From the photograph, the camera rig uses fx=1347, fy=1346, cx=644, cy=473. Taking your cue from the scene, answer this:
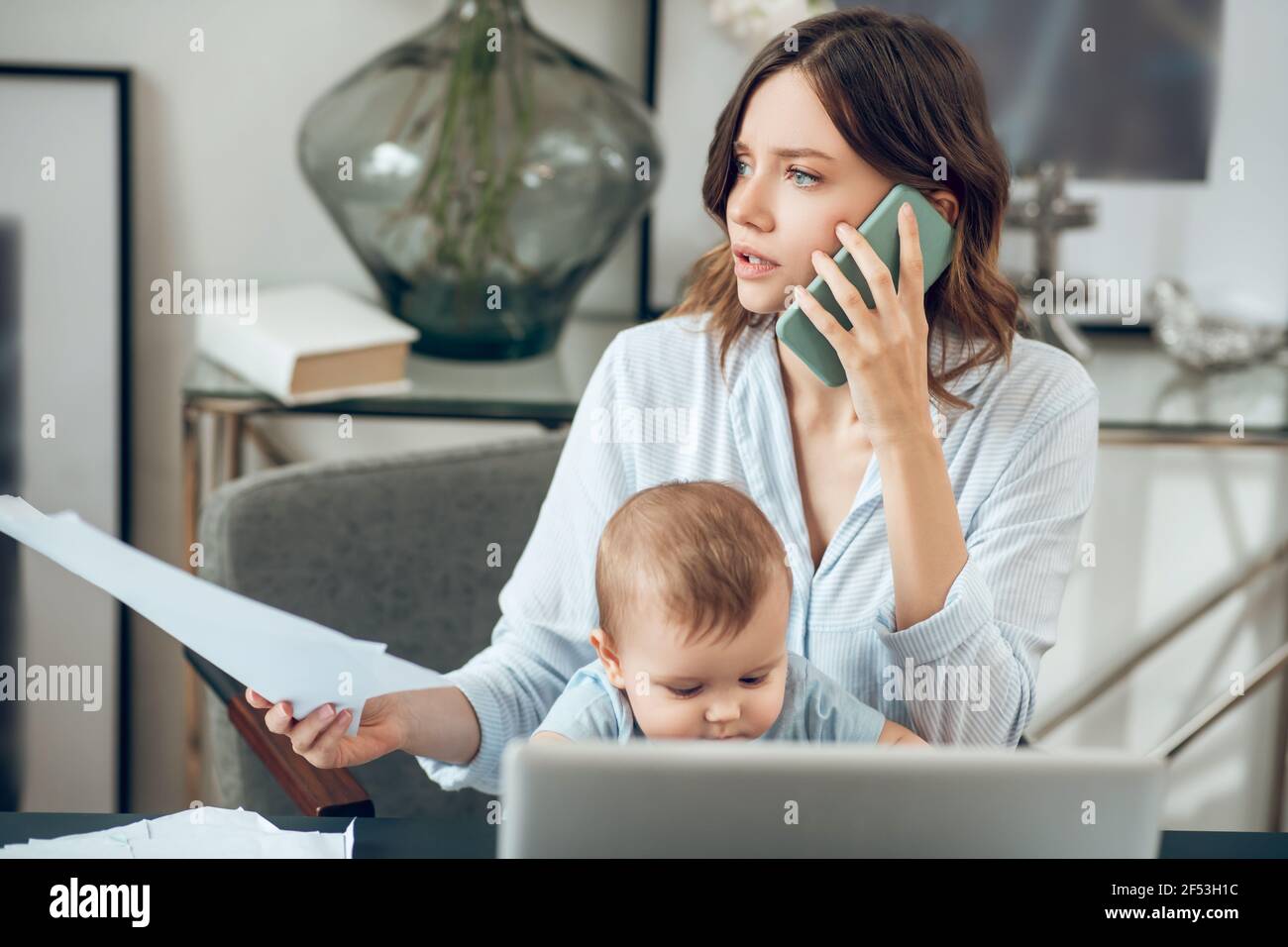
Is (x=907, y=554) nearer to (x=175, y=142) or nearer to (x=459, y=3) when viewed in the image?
(x=459, y=3)

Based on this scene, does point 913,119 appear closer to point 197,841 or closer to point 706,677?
point 706,677

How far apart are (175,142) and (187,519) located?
440 millimetres

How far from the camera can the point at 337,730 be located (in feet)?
2.34

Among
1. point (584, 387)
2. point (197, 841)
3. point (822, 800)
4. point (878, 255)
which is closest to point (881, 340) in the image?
point (878, 255)

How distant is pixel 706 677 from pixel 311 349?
0.66 meters

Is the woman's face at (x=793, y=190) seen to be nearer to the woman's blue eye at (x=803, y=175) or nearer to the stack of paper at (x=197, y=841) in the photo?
the woman's blue eye at (x=803, y=175)

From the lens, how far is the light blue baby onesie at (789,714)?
2.65ft

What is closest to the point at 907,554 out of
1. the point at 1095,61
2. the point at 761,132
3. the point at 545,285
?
the point at 761,132

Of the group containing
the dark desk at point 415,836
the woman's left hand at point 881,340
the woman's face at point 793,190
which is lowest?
the dark desk at point 415,836

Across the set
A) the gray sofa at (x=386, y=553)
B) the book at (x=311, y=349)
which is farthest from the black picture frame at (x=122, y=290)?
the gray sofa at (x=386, y=553)

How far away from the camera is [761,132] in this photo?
85cm

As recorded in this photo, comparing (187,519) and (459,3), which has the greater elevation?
(459,3)

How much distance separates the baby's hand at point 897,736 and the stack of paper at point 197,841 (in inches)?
12.9

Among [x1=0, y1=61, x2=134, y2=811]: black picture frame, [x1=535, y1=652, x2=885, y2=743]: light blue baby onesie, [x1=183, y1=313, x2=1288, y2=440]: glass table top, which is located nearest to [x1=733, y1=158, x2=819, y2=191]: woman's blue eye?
→ [x1=535, y1=652, x2=885, y2=743]: light blue baby onesie
